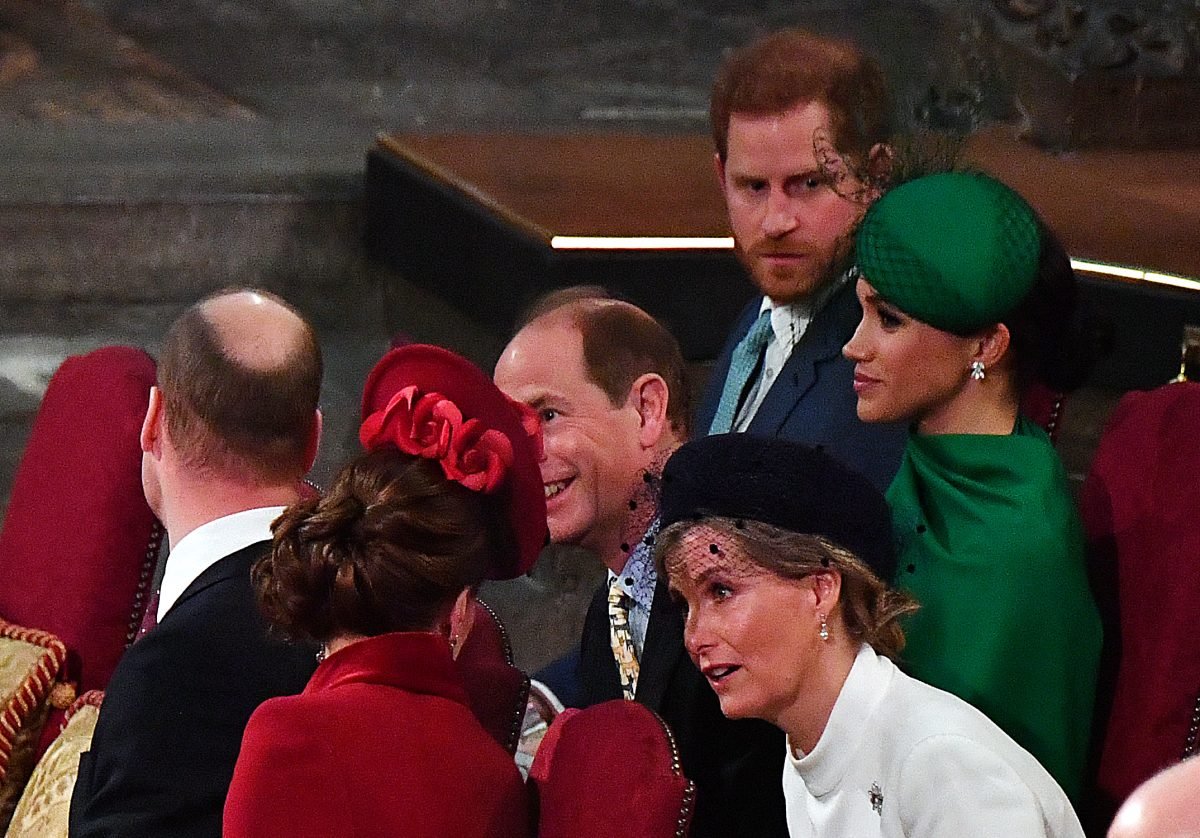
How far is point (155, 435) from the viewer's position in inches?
90.7

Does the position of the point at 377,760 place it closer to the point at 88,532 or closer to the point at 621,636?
the point at 621,636

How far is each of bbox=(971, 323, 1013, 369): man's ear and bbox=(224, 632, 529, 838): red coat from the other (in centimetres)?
70

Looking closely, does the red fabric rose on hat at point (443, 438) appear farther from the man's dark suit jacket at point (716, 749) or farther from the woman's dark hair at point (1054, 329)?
the woman's dark hair at point (1054, 329)

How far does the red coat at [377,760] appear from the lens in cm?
177

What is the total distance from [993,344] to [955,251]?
0.12 metres

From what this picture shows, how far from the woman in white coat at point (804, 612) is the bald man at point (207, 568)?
49 cm

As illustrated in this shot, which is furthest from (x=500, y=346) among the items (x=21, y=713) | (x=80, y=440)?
(x=21, y=713)

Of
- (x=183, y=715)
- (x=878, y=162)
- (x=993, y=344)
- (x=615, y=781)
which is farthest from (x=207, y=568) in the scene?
(x=878, y=162)

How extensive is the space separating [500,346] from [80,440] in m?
1.58

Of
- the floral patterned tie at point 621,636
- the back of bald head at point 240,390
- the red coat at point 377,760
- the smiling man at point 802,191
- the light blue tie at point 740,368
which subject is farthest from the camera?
the light blue tie at point 740,368

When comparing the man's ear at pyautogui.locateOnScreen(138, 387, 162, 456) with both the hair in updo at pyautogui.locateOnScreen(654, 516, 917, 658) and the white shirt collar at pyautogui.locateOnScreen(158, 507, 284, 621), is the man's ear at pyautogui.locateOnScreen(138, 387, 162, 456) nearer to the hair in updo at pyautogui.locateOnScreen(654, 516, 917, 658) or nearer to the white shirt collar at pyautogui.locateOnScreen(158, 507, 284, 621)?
the white shirt collar at pyautogui.locateOnScreen(158, 507, 284, 621)

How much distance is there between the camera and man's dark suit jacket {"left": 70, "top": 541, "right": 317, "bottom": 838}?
6.71 ft

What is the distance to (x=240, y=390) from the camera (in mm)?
2217

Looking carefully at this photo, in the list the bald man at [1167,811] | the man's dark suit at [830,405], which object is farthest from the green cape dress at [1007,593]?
the bald man at [1167,811]
